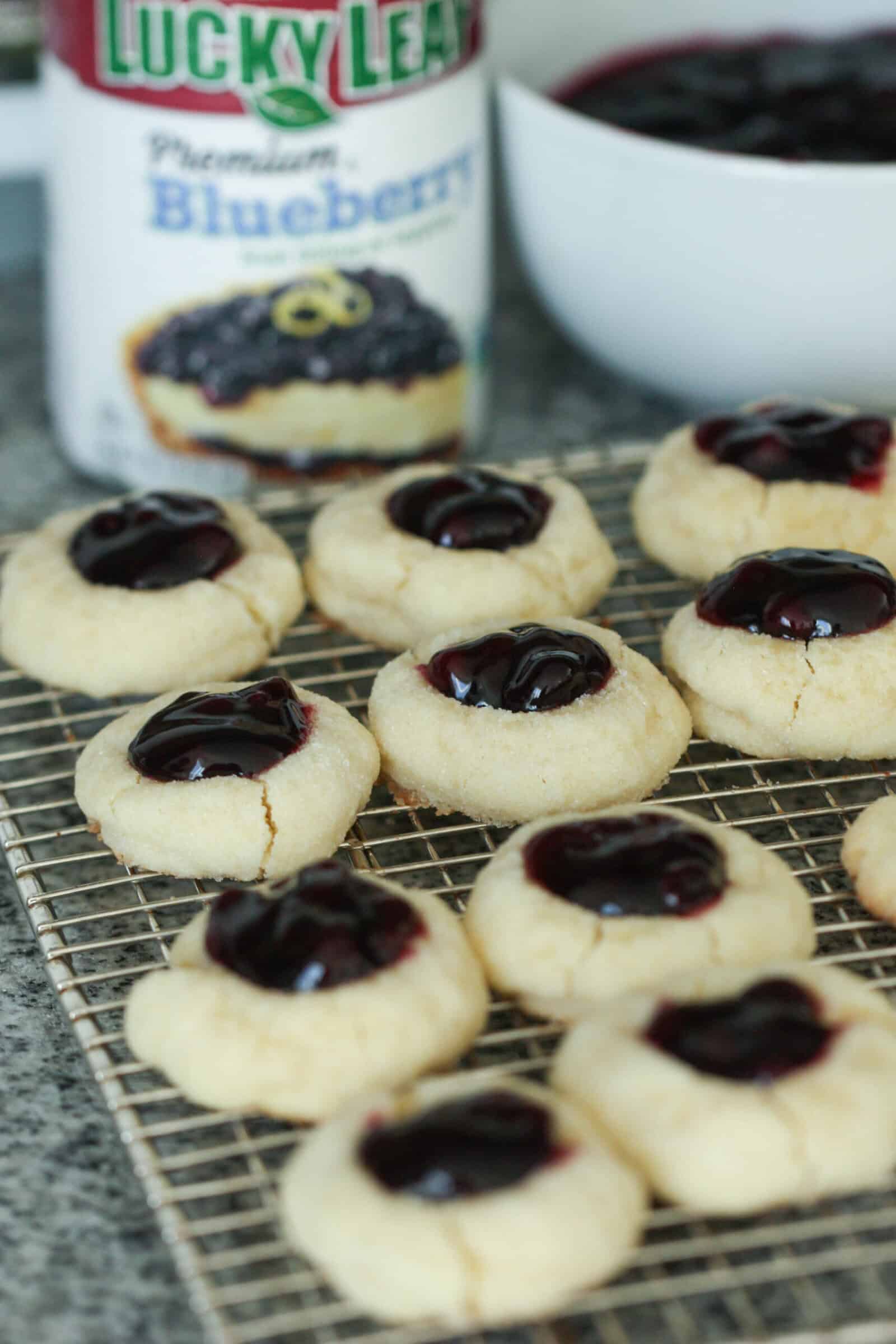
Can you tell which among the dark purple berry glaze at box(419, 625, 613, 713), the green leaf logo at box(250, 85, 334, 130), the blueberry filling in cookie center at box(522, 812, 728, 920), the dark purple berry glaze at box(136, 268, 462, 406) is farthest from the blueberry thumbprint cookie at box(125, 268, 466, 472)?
the blueberry filling in cookie center at box(522, 812, 728, 920)

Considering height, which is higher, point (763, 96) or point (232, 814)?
point (763, 96)

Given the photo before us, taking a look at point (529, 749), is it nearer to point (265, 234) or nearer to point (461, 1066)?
point (461, 1066)

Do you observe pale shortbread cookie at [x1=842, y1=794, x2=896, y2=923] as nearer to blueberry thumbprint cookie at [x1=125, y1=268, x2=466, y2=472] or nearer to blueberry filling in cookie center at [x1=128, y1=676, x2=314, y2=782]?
blueberry filling in cookie center at [x1=128, y1=676, x2=314, y2=782]

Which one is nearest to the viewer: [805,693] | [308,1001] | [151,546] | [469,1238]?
[469,1238]

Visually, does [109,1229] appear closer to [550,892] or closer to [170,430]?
[550,892]

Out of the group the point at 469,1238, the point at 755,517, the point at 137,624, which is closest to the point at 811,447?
the point at 755,517

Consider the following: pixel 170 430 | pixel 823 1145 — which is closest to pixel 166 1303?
pixel 823 1145
